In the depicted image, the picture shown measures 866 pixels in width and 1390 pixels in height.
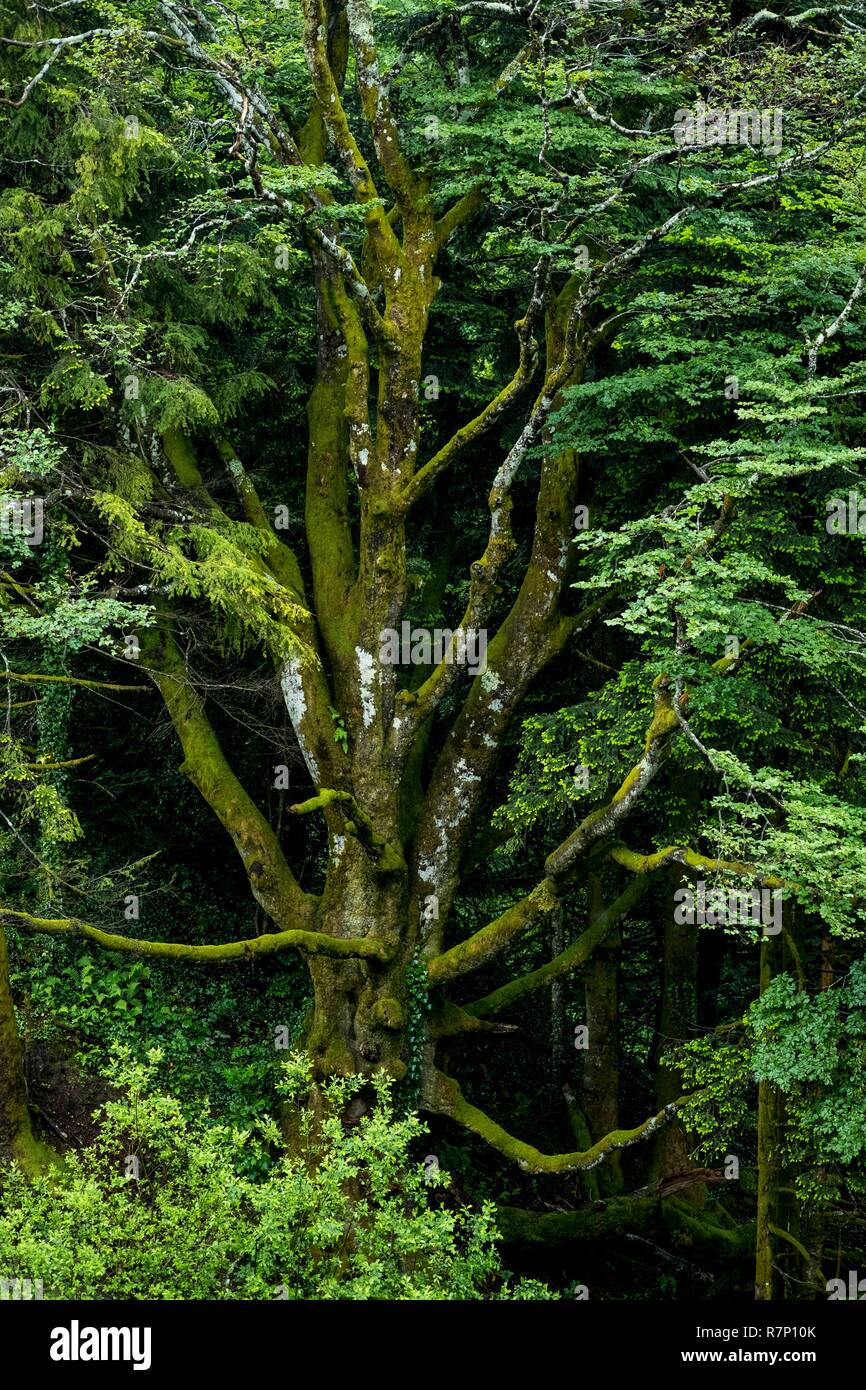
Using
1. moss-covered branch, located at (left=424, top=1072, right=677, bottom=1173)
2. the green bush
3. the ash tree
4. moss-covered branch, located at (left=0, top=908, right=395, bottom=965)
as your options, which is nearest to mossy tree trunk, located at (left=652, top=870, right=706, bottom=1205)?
the ash tree

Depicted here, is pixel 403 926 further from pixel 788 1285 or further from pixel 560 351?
pixel 560 351

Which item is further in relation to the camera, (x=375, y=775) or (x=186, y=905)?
(x=186, y=905)

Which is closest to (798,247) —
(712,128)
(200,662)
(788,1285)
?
(712,128)

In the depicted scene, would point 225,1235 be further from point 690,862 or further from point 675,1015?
point 675,1015

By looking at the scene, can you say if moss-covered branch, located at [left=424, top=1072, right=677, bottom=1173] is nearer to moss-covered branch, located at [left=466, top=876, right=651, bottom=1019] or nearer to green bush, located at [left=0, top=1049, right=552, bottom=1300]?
moss-covered branch, located at [left=466, top=876, right=651, bottom=1019]

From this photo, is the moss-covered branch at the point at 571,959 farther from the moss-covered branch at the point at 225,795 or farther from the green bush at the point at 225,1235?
the green bush at the point at 225,1235

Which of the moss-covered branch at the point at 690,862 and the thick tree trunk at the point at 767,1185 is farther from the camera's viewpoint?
the thick tree trunk at the point at 767,1185

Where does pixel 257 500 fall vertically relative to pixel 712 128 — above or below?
below

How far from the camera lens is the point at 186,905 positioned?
43.2ft

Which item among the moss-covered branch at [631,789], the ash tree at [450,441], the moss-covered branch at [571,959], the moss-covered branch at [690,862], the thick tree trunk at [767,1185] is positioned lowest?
the thick tree trunk at [767,1185]

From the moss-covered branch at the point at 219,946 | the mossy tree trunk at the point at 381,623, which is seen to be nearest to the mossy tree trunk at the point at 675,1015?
the mossy tree trunk at the point at 381,623

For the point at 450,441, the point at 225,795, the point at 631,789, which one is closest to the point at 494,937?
the point at 631,789

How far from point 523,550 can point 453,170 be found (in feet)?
11.8

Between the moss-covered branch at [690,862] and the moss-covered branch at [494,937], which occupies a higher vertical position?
the moss-covered branch at [690,862]
